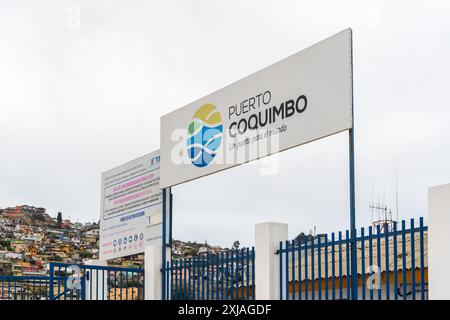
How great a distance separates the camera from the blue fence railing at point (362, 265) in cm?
924

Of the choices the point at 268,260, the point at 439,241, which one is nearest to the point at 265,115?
the point at 268,260

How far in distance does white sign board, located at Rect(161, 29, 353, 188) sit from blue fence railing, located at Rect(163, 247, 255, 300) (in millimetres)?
1336

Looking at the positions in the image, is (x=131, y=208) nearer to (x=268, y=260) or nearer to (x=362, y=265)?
(x=268, y=260)

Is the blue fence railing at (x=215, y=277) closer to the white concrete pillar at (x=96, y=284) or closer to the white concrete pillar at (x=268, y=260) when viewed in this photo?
the white concrete pillar at (x=268, y=260)

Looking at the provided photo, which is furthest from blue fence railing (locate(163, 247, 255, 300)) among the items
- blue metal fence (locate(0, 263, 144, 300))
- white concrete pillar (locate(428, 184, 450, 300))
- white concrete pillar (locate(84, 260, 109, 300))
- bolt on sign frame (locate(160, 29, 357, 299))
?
white concrete pillar (locate(428, 184, 450, 300))

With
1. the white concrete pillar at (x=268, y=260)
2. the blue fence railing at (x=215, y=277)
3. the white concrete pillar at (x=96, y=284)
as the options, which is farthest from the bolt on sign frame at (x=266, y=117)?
Result: the white concrete pillar at (x=96, y=284)

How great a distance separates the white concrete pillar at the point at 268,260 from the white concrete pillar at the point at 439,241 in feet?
9.22

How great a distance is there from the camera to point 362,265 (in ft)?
32.1

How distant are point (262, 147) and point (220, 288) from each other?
218cm

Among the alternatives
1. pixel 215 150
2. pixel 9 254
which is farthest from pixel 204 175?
pixel 9 254

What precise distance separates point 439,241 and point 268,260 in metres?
2.98

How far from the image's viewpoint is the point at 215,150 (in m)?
12.7
